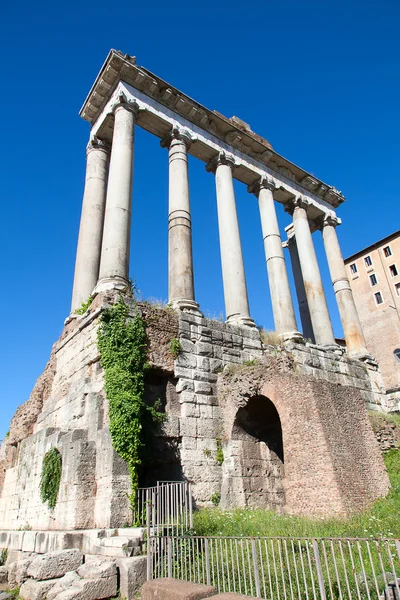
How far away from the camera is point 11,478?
13.5 meters

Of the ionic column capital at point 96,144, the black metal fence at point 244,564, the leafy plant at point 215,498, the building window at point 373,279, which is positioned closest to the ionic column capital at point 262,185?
the ionic column capital at point 96,144

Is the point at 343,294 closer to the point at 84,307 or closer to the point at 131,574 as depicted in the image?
the point at 84,307

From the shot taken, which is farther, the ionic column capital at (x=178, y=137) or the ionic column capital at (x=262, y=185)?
the ionic column capital at (x=262, y=185)

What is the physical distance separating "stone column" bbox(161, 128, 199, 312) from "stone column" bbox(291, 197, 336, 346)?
7584 millimetres

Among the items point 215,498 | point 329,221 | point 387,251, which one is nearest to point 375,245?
point 387,251

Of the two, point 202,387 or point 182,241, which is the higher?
point 182,241

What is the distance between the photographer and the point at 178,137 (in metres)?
18.0

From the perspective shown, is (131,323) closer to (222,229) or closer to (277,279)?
(222,229)

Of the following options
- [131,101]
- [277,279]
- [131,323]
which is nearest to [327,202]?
[277,279]

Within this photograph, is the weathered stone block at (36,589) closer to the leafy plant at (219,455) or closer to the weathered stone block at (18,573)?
the weathered stone block at (18,573)

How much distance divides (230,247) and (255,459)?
8.48 metres

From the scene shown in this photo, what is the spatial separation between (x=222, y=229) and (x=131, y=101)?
19.7 ft

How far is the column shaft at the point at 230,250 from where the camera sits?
1603 cm

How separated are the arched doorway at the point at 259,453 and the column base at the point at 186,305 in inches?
133
